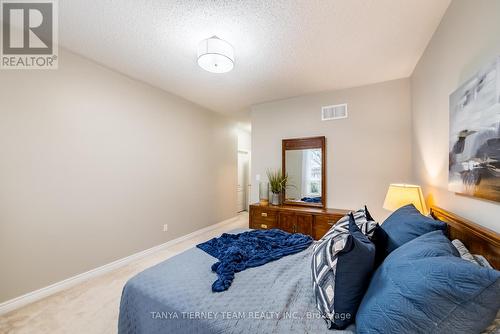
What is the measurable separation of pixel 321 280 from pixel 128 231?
2.86 meters

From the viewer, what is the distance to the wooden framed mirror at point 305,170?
3348mm

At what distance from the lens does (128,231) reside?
296 centimetres

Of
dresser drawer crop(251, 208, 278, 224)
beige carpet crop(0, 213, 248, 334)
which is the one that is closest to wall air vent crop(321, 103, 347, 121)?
dresser drawer crop(251, 208, 278, 224)

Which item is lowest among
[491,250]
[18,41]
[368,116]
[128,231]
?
[128,231]

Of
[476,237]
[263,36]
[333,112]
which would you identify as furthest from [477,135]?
[333,112]

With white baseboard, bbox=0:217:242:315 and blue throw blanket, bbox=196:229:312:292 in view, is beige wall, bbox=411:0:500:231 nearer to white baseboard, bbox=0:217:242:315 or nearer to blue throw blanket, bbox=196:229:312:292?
blue throw blanket, bbox=196:229:312:292

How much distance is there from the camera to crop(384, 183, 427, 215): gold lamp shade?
1957 millimetres

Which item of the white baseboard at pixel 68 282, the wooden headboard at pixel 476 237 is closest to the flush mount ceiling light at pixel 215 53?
the wooden headboard at pixel 476 237

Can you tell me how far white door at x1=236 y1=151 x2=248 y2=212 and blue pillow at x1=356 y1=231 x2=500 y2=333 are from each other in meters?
5.39

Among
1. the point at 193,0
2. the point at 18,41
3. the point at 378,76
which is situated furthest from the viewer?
the point at 378,76

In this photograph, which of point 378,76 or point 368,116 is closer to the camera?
point 378,76

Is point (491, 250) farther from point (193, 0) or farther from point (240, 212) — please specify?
point (240, 212)

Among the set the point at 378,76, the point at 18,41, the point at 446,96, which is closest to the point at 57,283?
the point at 18,41

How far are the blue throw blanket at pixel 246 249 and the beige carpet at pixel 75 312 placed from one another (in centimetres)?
107
